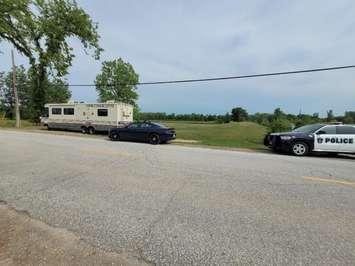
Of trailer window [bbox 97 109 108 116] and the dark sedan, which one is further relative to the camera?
trailer window [bbox 97 109 108 116]

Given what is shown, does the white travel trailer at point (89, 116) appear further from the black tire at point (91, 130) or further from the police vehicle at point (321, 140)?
the police vehicle at point (321, 140)

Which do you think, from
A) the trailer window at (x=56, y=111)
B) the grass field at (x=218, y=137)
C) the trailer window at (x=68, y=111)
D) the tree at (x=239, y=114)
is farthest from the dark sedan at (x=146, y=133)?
the tree at (x=239, y=114)

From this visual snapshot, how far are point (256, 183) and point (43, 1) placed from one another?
6.89 meters

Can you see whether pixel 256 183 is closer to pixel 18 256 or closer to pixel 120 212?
pixel 120 212

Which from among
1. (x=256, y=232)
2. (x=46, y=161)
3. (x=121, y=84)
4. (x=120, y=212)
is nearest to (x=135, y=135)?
(x=46, y=161)

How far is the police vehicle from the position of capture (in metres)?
14.4

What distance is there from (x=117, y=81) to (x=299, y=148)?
4304cm

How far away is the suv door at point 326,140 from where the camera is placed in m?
14.4

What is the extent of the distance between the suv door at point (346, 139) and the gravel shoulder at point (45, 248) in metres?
13.6

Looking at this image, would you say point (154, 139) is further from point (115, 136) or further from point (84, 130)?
point (84, 130)

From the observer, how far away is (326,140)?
14.5m

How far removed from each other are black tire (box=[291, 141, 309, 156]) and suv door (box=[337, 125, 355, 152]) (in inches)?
60.2

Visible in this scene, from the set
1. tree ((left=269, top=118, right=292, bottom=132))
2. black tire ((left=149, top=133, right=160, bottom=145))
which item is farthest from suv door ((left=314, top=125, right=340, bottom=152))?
tree ((left=269, top=118, right=292, bottom=132))

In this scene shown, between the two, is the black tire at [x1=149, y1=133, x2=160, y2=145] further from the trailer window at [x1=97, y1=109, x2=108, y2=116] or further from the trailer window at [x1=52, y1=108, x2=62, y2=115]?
the trailer window at [x1=52, y1=108, x2=62, y2=115]
